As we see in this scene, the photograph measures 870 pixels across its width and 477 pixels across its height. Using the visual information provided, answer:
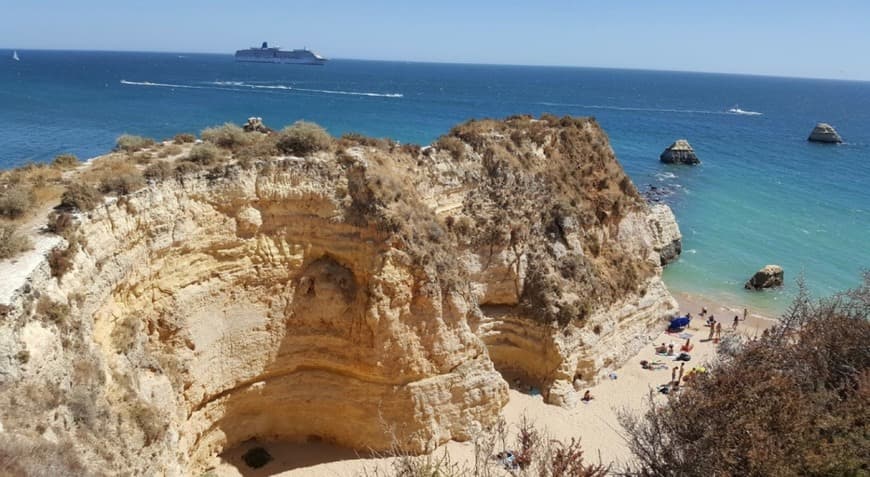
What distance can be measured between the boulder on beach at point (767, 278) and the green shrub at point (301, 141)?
32314mm

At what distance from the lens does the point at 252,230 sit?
59.2ft

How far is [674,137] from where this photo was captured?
304ft

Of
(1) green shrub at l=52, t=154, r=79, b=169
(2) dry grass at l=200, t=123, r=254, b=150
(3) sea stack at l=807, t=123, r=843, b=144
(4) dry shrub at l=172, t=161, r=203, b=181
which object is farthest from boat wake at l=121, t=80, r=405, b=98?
(4) dry shrub at l=172, t=161, r=203, b=181

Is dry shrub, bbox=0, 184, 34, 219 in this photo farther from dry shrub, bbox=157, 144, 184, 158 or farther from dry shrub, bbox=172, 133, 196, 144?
dry shrub, bbox=172, 133, 196, 144

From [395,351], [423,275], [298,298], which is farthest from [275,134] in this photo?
[395,351]

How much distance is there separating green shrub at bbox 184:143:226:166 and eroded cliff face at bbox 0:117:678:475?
77 cm

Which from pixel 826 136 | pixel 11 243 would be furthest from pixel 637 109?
pixel 11 243

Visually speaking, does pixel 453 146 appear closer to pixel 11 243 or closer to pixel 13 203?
pixel 13 203

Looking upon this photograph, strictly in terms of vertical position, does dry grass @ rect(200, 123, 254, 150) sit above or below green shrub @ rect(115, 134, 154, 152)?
above

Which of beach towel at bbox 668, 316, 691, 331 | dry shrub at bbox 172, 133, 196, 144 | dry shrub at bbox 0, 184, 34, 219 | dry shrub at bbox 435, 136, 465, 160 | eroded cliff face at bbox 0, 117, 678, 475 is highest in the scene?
dry shrub at bbox 172, 133, 196, 144

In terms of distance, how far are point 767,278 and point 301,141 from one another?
33300 millimetres

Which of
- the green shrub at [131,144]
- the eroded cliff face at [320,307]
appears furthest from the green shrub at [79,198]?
the green shrub at [131,144]

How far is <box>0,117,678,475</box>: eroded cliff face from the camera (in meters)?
12.5

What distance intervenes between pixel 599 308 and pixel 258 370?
1495 cm
